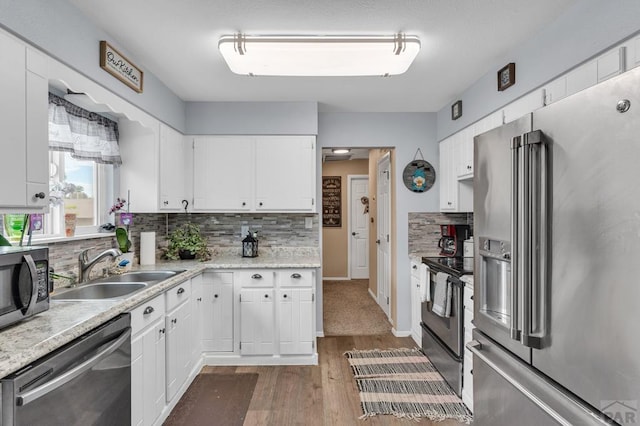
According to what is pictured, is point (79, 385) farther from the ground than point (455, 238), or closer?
closer

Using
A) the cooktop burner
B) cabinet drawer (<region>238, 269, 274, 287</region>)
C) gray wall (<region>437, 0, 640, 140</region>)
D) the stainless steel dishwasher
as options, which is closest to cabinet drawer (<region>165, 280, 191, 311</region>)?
cabinet drawer (<region>238, 269, 274, 287</region>)

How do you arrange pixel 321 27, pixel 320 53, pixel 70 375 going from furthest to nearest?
pixel 320 53 → pixel 321 27 → pixel 70 375

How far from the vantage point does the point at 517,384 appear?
1.37 metres

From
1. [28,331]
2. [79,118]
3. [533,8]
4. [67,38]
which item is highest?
[533,8]

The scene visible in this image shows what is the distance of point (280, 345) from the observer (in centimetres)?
314

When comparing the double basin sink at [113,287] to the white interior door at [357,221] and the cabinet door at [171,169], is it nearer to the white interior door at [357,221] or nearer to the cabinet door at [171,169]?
the cabinet door at [171,169]

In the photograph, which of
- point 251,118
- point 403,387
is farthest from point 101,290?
point 403,387

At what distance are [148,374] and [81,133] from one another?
1.69m

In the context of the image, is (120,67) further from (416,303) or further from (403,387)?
(416,303)

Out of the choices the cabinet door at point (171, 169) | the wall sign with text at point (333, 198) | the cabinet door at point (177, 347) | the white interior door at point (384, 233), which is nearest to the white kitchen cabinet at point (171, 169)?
the cabinet door at point (171, 169)

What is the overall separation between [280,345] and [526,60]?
2863 mm

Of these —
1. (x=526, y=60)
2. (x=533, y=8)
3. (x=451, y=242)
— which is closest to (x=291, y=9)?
(x=533, y=8)

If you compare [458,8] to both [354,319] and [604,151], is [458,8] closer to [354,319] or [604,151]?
[604,151]

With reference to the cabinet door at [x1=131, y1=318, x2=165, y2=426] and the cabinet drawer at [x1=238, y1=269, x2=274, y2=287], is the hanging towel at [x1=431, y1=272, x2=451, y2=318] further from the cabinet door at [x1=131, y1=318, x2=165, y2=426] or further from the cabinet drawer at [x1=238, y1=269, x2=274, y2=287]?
the cabinet door at [x1=131, y1=318, x2=165, y2=426]
